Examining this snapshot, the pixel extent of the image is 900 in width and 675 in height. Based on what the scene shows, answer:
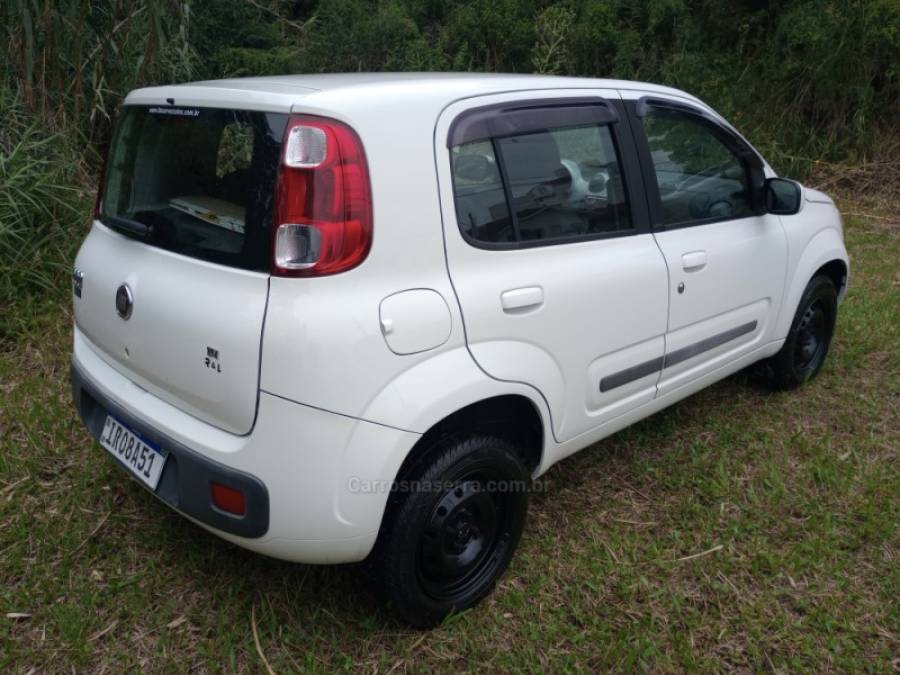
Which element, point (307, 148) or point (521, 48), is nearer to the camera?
point (307, 148)

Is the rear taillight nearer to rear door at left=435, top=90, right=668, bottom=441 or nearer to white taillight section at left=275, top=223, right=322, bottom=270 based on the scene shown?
white taillight section at left=275, top=223, right=322, bottom=270

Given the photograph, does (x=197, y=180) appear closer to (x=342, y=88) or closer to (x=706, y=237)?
(x=342, y=88)

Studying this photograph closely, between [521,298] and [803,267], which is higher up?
[521,298]

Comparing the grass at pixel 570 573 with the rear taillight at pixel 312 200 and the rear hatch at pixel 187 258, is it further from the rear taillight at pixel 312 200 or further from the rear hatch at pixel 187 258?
the rear taillight at pixel 312 200

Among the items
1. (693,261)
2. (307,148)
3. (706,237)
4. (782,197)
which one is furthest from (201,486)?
(782,197)

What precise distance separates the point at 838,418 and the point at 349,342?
2.77 m

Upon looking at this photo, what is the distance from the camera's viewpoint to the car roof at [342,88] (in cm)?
202

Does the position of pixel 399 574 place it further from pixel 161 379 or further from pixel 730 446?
pixel 730 446

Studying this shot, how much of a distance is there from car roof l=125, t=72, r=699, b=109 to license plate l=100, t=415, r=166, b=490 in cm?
99

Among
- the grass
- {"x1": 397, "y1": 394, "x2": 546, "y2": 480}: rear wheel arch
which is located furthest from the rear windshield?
the grass

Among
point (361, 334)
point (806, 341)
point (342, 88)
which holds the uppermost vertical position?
point (342, 88)

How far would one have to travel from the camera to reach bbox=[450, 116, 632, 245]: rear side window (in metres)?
2.25

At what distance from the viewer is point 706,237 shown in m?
3.04

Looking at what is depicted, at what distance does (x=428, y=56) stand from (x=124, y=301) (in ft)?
28.0
